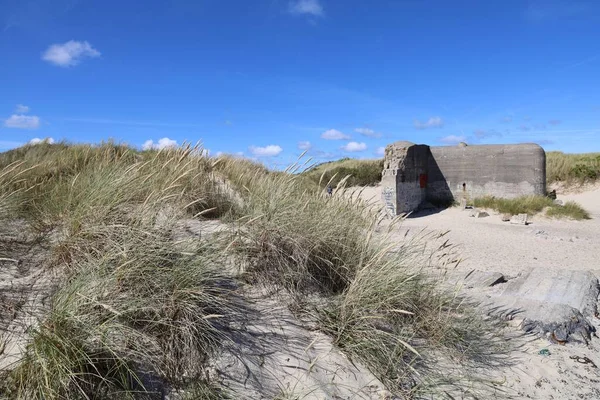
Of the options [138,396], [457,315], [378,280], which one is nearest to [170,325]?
[138,396]

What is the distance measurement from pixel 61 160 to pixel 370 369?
512 centimetres

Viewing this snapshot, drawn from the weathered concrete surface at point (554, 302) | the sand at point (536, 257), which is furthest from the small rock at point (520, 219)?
the weathered concrete surface at point (554, 302)

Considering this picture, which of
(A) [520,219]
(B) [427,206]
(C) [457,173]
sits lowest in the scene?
(A) [520,219]

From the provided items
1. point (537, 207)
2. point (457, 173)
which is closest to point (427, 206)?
point (457, 173)

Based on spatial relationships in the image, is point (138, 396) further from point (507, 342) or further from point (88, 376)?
point (507, 342)

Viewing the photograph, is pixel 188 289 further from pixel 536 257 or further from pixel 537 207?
pixel 537 207

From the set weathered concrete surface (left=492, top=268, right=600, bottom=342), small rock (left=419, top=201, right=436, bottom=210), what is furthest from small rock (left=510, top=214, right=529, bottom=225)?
weathered concrete surface (left=492, top=268, right=600, bottom=342)

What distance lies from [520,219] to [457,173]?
3475 millimetres

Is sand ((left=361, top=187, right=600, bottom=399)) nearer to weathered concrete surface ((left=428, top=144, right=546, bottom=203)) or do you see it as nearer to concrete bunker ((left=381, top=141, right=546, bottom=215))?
concrete bunker ((left=381, top=141, right=546, bottom=215))

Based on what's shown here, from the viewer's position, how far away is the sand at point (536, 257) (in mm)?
3341

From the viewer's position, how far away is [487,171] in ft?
51.7

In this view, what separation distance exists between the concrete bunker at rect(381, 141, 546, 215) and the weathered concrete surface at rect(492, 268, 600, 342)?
8117mm

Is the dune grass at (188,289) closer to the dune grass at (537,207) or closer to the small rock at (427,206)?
the dune grass at (537,207)

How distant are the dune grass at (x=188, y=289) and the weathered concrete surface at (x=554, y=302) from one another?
941mm
